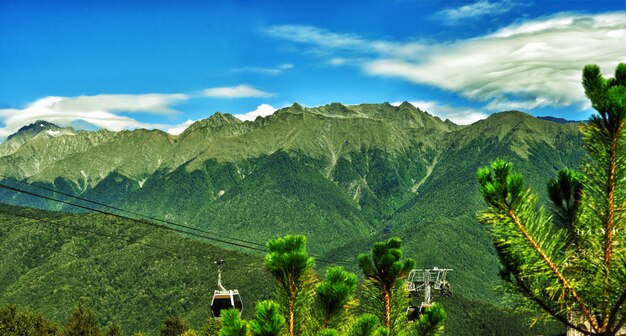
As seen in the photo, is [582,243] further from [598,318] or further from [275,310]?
[275,310]

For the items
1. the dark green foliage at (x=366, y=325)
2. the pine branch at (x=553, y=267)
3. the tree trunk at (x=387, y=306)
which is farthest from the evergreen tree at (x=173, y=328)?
the pine branch at (x=553, y=267)

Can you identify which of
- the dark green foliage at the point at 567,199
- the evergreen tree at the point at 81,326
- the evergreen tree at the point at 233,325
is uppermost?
the dark green foliage at the point at 567,199

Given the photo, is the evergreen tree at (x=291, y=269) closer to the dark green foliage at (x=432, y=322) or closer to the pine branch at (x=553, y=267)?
the dark green foliage at (x=432, y=322)

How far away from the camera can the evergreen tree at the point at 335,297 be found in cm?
739

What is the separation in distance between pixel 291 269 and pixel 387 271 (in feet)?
5.90

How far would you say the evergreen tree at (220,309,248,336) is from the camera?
6766 millimetres

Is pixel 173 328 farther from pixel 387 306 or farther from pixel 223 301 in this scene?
pixel 387 306

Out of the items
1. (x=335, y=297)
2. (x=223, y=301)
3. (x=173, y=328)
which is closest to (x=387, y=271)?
(x=335, y=297)

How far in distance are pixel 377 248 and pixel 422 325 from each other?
1.18m

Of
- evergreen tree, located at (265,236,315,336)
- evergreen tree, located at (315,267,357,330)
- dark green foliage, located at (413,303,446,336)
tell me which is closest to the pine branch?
evergreen tree, located at (315,267,357,330)

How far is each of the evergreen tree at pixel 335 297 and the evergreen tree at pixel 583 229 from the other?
1.78 m

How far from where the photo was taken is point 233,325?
22.3 ft

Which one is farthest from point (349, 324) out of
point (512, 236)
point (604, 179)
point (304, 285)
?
point (604, 179)

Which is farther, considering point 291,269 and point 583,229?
point 291,269
